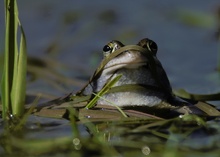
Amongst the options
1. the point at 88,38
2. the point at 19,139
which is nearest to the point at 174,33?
the point at 88,38

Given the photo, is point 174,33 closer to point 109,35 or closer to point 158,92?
point 109,35

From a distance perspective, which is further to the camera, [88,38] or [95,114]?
[88,38]

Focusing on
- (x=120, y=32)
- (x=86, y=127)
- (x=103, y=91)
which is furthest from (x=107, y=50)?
(x=120, y=32)

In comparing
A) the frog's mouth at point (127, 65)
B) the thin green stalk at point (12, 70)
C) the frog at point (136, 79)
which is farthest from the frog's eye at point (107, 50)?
the thin green stalk at point (12, 70)

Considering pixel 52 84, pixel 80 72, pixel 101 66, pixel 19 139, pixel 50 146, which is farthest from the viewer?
pixel 80 72

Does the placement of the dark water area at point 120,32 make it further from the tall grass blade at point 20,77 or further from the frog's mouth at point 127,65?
the tall grass blade at point 20,77

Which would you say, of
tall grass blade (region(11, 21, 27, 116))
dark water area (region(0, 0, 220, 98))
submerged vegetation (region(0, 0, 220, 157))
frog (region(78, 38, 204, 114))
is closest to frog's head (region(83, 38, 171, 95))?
frog (region(78, 38, 204, 114))
